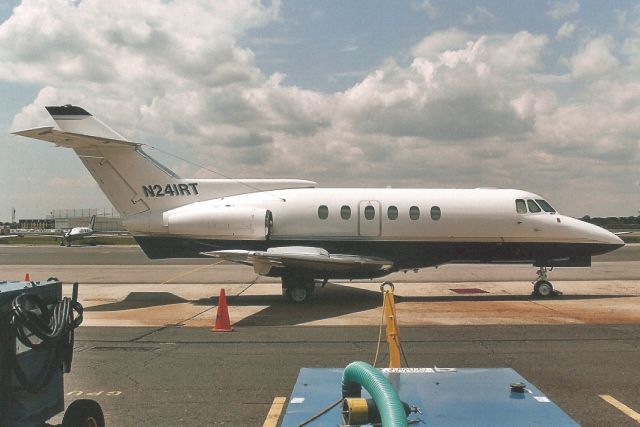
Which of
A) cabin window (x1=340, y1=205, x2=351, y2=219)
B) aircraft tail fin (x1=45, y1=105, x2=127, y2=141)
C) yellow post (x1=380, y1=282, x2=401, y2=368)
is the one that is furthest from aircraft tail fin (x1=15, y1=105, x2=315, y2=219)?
yellow post (x1=380, y1=282, x2=401, y2=368)

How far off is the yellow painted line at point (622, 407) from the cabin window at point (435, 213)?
10.2m

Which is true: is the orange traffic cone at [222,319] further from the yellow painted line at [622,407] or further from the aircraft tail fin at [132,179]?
the yellow painted line at [622,407]

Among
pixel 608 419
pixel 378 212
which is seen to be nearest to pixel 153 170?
pixel 378 212

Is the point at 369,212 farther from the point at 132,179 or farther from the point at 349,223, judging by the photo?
the point at 132,179

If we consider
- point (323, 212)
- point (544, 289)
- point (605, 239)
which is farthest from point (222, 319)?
point (605, 239)

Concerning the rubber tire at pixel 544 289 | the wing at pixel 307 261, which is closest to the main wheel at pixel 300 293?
the wing at pixel 307 261

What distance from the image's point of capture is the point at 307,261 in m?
15.1

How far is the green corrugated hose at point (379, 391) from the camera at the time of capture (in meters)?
2.31

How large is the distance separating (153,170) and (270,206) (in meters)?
3.96

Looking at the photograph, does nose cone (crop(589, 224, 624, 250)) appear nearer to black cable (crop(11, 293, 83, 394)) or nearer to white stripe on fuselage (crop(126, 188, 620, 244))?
white stripe on fuselage (crop(126, 188, 620, 244))

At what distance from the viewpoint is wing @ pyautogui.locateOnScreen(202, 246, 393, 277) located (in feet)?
47.9

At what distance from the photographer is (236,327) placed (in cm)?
1245

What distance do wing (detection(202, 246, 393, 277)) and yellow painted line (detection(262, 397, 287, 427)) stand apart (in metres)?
7.36

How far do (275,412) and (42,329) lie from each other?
10.8 feet
